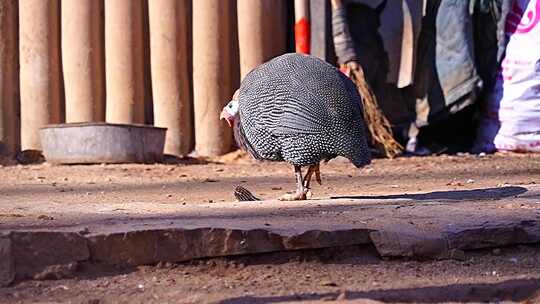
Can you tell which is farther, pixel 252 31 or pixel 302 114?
pixel 252 31

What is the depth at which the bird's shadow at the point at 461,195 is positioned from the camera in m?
5.10

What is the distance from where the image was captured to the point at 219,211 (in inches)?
170

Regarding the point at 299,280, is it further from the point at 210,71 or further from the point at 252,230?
the point at 210,71

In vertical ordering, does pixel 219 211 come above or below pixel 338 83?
below

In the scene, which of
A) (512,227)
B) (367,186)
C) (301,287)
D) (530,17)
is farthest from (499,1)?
(301,287)

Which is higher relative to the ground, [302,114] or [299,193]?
[302,114]

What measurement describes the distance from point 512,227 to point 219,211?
4.08ft

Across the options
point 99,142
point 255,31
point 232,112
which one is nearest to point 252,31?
point 255,31

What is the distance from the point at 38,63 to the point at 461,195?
4.35 meters

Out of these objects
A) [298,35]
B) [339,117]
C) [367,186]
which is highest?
[298,35]

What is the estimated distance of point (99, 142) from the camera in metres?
7.44

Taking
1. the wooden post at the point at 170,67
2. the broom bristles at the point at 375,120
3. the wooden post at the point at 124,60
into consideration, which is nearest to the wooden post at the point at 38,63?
the wooden post at the point at 124,60

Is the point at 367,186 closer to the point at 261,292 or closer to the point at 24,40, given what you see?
the point at 261,292

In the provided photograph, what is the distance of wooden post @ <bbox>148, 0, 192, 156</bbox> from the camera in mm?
8203
